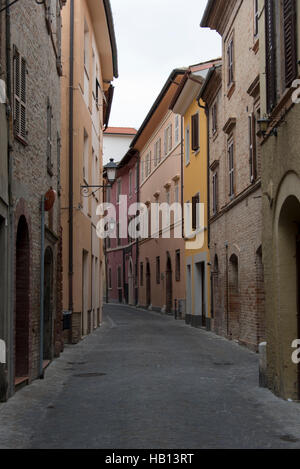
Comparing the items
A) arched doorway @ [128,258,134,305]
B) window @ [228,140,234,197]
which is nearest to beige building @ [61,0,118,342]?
window @ [228,140,234,197]

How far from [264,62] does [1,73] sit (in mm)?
4303

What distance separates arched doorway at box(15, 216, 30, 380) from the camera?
36.5ft

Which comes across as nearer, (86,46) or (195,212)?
(86,46)

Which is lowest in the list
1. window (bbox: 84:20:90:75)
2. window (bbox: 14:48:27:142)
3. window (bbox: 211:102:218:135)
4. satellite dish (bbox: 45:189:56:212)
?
satellite dish (bbox: 45:189:56:212)

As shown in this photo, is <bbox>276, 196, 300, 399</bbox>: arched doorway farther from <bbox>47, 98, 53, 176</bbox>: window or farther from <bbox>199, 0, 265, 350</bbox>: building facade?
<bbox>199, 0, 265, 350</bbox>: building facade

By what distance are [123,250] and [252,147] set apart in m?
36.3

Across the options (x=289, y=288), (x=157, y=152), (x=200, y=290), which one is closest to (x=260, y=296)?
(x=289, y=288)

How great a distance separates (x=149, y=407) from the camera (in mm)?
8805

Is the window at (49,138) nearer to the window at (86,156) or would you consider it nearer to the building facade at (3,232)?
the building facade at (3,232)

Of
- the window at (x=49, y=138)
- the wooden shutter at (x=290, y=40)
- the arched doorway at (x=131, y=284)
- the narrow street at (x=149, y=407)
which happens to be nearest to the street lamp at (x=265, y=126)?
the wooden shutter at (x=290, y=40)

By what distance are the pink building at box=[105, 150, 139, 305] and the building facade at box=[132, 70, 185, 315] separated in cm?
256

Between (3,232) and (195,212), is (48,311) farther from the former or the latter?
(195,212)
